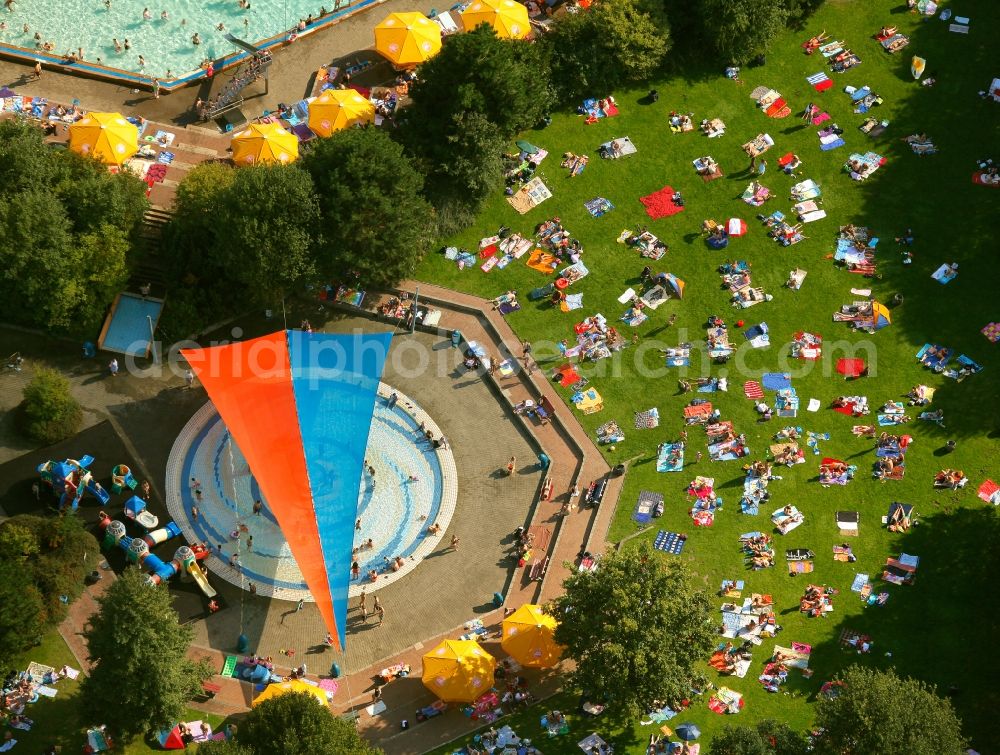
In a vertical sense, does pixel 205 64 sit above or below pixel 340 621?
above

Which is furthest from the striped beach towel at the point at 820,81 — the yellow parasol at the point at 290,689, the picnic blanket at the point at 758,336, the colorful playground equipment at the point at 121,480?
the yellow parasol at the point at 290,689

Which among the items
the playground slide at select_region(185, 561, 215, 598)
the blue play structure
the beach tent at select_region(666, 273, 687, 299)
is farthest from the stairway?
the beach tent at select_region(666, 273, 687, 299)

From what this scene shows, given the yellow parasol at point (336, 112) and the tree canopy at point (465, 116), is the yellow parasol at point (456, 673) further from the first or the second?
the yellow parasol at point (336, 112)

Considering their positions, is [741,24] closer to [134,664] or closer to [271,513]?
[271,513]

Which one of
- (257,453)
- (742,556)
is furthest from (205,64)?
(742,556)

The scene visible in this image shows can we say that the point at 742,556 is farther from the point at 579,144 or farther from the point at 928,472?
the point at 579,144

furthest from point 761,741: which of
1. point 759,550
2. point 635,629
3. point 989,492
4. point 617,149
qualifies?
point 617,149
